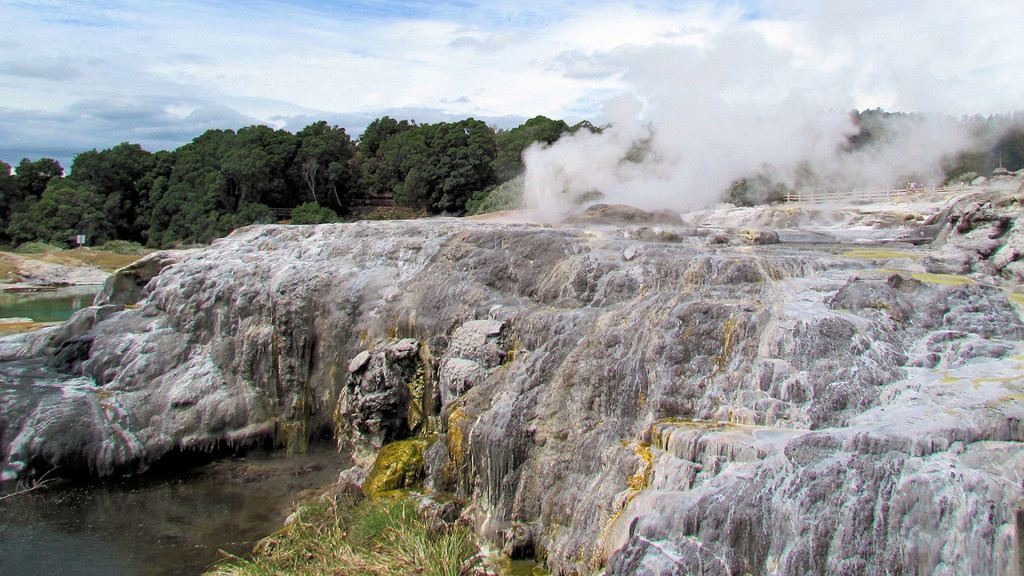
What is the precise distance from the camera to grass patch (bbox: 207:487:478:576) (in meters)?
8.00

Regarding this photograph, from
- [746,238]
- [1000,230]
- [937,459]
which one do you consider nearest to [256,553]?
[937,459]

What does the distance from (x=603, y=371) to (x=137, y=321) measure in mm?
11200

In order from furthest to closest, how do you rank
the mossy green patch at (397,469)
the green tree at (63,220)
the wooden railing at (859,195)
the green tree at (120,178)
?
the green tree at (120,178)
the green tree at (63,220)
the wooden railing at (859,195)
the mossy green patch at (397,469)

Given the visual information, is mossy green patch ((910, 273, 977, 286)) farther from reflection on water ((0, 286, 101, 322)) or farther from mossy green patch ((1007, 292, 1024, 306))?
reflection on water ((0, 286, 101, 322))

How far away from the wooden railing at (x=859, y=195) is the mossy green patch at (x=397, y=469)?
17929mm

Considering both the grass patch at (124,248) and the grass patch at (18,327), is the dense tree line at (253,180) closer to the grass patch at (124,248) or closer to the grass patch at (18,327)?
the grass patch at (124,248)

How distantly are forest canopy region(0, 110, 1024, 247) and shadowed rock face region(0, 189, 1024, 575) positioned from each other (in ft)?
73.7

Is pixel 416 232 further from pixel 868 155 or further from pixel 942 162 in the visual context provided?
pixel 942 162

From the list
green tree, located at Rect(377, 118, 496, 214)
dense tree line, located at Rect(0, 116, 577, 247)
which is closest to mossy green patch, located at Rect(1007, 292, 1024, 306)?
dense tree line, located at Rect(0, 116, 577, 247)

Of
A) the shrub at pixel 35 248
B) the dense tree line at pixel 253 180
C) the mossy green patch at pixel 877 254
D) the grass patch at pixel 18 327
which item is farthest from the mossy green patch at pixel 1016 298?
the shrub at pixel 35 248

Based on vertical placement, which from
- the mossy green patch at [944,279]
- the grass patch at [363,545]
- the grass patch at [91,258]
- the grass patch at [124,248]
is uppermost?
the mossy green patch at [944,279]

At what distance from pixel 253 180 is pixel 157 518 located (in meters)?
36.6

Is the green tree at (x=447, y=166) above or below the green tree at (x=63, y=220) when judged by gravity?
above

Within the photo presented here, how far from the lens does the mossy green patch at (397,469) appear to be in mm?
10258
